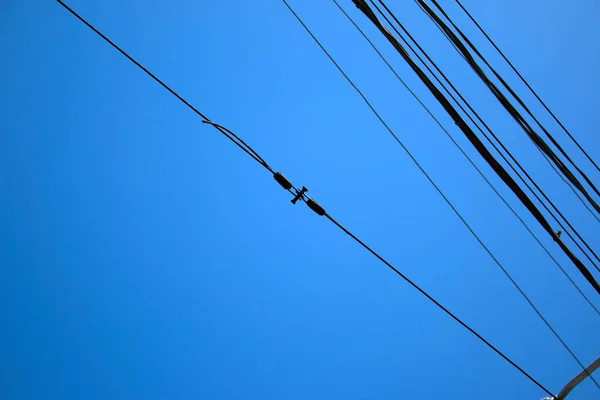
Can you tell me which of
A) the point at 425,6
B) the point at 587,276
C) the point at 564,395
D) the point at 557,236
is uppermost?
the point at 425,6

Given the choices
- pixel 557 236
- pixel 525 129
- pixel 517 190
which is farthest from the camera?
pixel 525 129

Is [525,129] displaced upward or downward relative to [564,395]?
upward

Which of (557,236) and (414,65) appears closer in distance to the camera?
(414,65)

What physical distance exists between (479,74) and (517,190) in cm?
Result: 119

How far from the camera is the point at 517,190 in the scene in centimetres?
327

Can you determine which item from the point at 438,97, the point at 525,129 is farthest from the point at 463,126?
the point at 525,129

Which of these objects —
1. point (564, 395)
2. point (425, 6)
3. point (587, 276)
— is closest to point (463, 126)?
point (425, 6)

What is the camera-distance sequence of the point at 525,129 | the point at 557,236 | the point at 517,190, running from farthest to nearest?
the point at 525,129 < the point at 557,236 < the point at 517,190

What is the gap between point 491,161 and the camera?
11.0ft

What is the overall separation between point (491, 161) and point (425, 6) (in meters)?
1.61

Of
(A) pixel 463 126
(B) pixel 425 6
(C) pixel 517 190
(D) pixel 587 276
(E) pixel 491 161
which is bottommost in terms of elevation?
(D) pixel 587 276

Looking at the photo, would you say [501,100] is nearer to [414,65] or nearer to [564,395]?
[414,65]

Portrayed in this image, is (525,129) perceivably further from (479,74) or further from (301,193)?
(301,193)

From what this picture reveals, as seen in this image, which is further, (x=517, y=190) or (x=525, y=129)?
(x=525, y=129)
